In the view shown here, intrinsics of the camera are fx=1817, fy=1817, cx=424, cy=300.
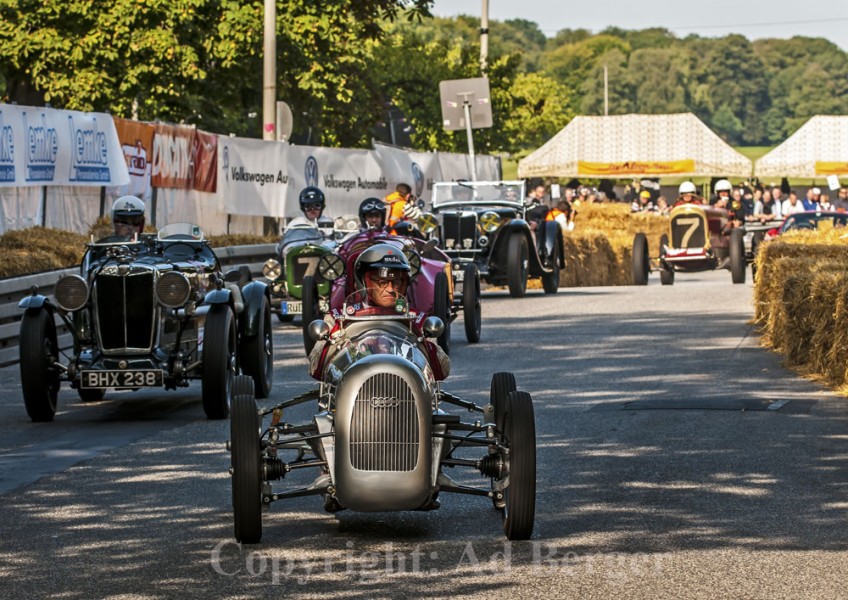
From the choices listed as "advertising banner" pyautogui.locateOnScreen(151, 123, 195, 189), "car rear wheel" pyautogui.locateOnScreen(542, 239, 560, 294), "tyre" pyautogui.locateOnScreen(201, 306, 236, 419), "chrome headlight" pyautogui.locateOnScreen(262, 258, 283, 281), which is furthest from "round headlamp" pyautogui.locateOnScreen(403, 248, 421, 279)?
"car rear wheel" pyautogui.locateOnScreen(542, 239, 560, 294)

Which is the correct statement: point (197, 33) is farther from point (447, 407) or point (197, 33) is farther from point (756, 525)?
point (756, 525)

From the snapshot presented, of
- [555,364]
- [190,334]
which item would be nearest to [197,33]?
[555,364]

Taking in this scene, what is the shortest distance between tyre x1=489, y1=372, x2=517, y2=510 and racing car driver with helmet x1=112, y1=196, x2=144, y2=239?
5.89 meters

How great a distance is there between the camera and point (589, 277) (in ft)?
Answer: 116

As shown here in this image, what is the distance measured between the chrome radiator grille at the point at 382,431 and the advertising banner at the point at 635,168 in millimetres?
56768

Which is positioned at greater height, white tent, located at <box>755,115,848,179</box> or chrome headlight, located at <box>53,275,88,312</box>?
white tent, located at <box>755,115,848,179</box>

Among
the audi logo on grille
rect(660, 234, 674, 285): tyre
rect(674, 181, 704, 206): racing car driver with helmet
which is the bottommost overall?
rect(660, 234, 674, 285): tyre

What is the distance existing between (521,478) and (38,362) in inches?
217

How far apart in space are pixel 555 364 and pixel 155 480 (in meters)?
7.08

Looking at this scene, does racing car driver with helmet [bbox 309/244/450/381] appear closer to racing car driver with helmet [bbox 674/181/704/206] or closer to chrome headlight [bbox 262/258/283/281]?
chrome headlight [bbox 262/258/283/281]

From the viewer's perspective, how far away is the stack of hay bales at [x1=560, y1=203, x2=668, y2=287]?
1369 inches

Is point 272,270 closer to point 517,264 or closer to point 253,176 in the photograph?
point 517,264

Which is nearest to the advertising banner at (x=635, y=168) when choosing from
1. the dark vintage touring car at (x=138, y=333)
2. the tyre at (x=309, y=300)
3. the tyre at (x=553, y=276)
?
the tyre at (x=553, y=276)

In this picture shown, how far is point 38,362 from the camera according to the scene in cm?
1234
